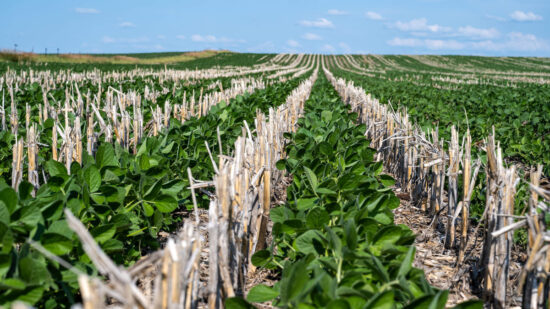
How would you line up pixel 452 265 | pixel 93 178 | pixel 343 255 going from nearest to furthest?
pixel 343 255 → pixel 93 178 → pixel 452 265

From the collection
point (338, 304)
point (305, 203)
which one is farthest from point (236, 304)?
point (305, 203)

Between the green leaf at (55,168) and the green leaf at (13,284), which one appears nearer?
the green leaf at (13,284)

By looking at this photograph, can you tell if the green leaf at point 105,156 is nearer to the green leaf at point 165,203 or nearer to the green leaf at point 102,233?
the green leaf at point 165,203

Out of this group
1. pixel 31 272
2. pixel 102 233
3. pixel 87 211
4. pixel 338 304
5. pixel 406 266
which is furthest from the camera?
pixel 87 211

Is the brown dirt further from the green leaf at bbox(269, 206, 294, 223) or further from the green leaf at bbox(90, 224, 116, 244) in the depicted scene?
the green leaf at bbox(90, 224, 116, 244)

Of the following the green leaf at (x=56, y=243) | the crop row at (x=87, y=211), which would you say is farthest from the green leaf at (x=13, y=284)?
the green leaf at (x=56, y=243)

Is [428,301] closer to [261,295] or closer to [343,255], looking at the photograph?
[343,255]

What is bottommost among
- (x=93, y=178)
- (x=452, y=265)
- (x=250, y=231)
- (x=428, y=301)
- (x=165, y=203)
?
(x=452, y=265)

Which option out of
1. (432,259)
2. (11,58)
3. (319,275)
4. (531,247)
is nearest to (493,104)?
(432,259)

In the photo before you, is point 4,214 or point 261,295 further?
point 261,295

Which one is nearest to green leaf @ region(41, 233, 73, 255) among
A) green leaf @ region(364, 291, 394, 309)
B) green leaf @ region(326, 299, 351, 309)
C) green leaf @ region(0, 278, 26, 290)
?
green leaf @ region(0, 278, 26, 290)

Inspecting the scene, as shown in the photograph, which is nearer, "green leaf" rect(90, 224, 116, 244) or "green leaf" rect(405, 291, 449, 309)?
"green leaf" rect(405, 291, 449, 309)

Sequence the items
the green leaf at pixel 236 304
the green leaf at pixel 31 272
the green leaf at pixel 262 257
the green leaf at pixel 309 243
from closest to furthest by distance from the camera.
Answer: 1. the green leaf at pixel 31 272
2. the green leaf at pixel 236 304
3. the green leaf at pixel 309 243
4. the green leaf at pixel 262 257

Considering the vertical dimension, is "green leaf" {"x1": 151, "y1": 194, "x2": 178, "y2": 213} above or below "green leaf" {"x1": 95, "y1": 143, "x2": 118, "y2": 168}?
below
